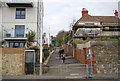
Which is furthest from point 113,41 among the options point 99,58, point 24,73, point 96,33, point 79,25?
point 79,25

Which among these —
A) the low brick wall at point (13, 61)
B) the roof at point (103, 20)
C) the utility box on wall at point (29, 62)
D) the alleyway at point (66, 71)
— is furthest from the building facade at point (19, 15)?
the roof at point (103, 20)

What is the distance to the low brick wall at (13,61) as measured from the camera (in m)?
15.8

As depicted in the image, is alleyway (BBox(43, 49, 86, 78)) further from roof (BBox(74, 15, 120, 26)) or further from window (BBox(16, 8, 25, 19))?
roof (BBox(74, 15, 120, 26))

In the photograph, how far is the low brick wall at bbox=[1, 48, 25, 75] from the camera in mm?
15828

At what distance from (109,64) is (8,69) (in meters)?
9.19

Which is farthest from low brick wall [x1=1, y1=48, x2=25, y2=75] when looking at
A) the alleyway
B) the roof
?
the roof

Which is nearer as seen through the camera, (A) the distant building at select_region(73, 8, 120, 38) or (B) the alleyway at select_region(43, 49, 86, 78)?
(B) the alleyway at select_region(43, 49, 86, 78)

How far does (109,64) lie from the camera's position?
16.4 metres

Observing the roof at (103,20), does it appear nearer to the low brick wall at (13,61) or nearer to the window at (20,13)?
the window at (20,13)

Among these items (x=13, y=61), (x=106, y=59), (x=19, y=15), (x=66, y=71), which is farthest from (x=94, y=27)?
(x=13, y=61)

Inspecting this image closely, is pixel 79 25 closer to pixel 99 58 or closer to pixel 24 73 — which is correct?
pixel 99 58

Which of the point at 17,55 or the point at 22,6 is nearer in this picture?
the point at 17,55

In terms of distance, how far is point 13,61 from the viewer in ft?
52.6

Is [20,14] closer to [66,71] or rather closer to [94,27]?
[66,71]
